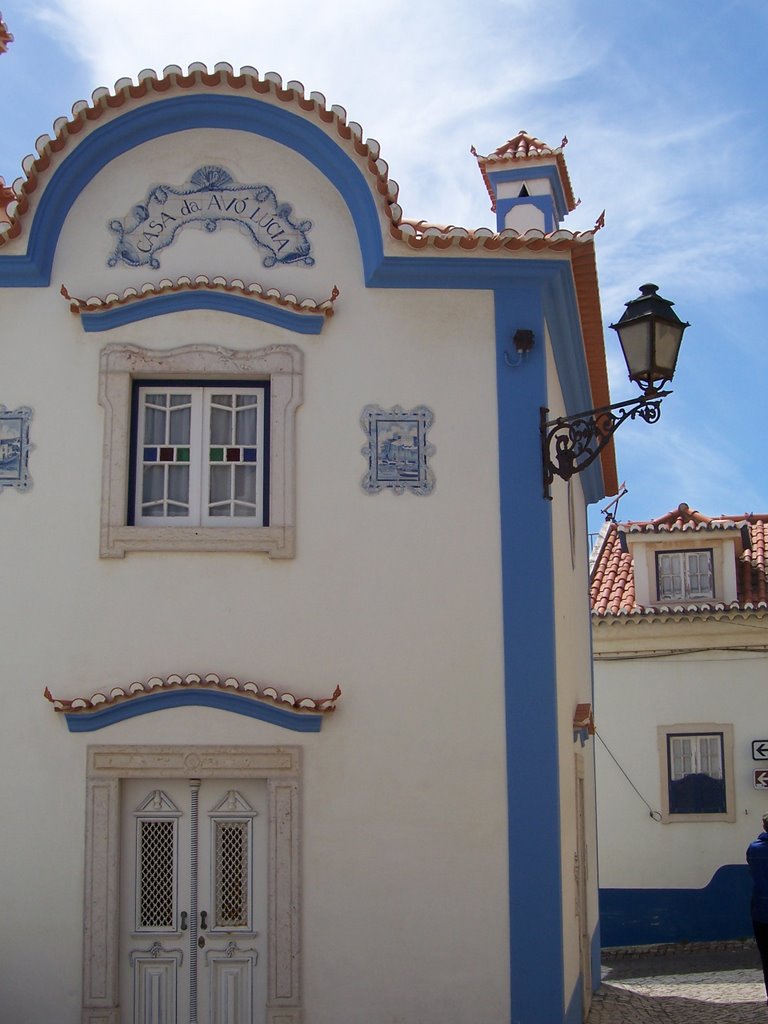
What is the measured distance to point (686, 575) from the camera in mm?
18812

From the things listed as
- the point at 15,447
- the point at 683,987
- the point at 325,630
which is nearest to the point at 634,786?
the point at 683,987

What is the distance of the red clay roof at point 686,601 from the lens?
59.4 ft

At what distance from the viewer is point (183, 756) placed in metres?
8.59

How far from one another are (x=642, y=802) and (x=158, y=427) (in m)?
11.0

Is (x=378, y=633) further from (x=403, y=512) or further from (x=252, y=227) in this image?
(x=252, y=227)

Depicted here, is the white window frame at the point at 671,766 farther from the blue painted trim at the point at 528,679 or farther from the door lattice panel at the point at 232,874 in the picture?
the door lattice panel at the point at 232,874

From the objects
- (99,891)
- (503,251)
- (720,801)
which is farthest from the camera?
(720,801)

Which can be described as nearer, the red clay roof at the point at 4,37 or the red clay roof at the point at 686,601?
the red clay roof at the point at 4,37

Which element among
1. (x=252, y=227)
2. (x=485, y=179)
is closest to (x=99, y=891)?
(x=252, y=227)

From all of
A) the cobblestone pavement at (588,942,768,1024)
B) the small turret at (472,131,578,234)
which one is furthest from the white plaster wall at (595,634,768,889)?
the small turret at (472,131,578,234)

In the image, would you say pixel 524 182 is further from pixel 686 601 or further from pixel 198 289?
pixel 686 601

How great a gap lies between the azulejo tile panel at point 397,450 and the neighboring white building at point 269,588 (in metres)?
0.02

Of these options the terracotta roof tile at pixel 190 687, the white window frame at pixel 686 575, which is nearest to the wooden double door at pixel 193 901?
the terracotta roof tile at pixel 190 687

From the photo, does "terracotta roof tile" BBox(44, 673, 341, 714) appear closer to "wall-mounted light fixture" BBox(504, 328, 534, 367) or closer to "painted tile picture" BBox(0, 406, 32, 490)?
"painted tile picture" BBox(0, 406, 32, 490)
